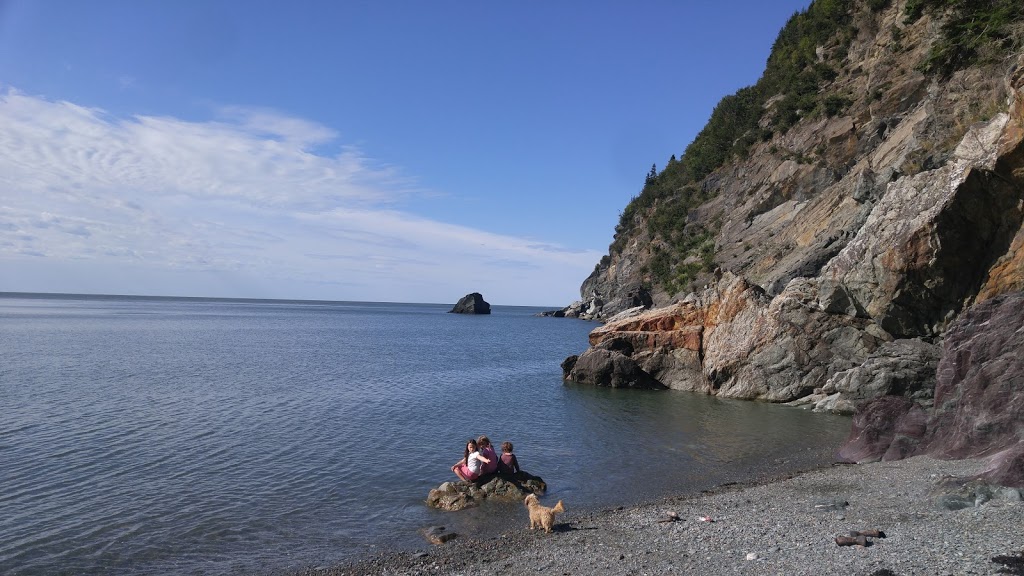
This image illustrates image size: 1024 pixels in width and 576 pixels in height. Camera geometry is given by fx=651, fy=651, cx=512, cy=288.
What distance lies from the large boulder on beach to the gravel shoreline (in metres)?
1.38

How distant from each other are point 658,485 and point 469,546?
6.74 meters

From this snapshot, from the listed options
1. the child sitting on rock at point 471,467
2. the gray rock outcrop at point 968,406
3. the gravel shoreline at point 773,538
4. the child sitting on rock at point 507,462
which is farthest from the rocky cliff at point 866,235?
the child sitting on rock at point 471,467

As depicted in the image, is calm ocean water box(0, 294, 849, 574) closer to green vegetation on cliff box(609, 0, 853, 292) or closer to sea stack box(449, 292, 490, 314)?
green vegetation on cliff box(609, 0, 853, 292)

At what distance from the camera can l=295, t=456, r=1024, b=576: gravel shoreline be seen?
33.8ft

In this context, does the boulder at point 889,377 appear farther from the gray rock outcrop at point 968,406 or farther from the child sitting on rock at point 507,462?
the child sitting on rock at point 507,462

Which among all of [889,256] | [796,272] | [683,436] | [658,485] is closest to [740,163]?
[796,272]

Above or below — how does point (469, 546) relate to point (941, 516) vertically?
below

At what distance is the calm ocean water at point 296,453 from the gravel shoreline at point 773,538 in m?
1.55

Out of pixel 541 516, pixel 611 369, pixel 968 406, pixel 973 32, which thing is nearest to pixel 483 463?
pixel 541 516

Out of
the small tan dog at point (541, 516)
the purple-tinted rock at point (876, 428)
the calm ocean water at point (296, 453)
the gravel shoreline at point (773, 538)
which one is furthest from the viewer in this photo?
the purple-tinted rock at point (876, 428)

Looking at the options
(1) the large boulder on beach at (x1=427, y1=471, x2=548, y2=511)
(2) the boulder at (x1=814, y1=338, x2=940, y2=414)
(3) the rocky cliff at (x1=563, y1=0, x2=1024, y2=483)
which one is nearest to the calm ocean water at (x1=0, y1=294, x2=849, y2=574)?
(1) the large boulder on beach at (x1=427, y1=471, x2=548, y2=511)

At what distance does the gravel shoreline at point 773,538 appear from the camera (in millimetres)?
10312

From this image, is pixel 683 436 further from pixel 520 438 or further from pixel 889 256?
pixel 889 256

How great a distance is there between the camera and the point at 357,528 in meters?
14.4
